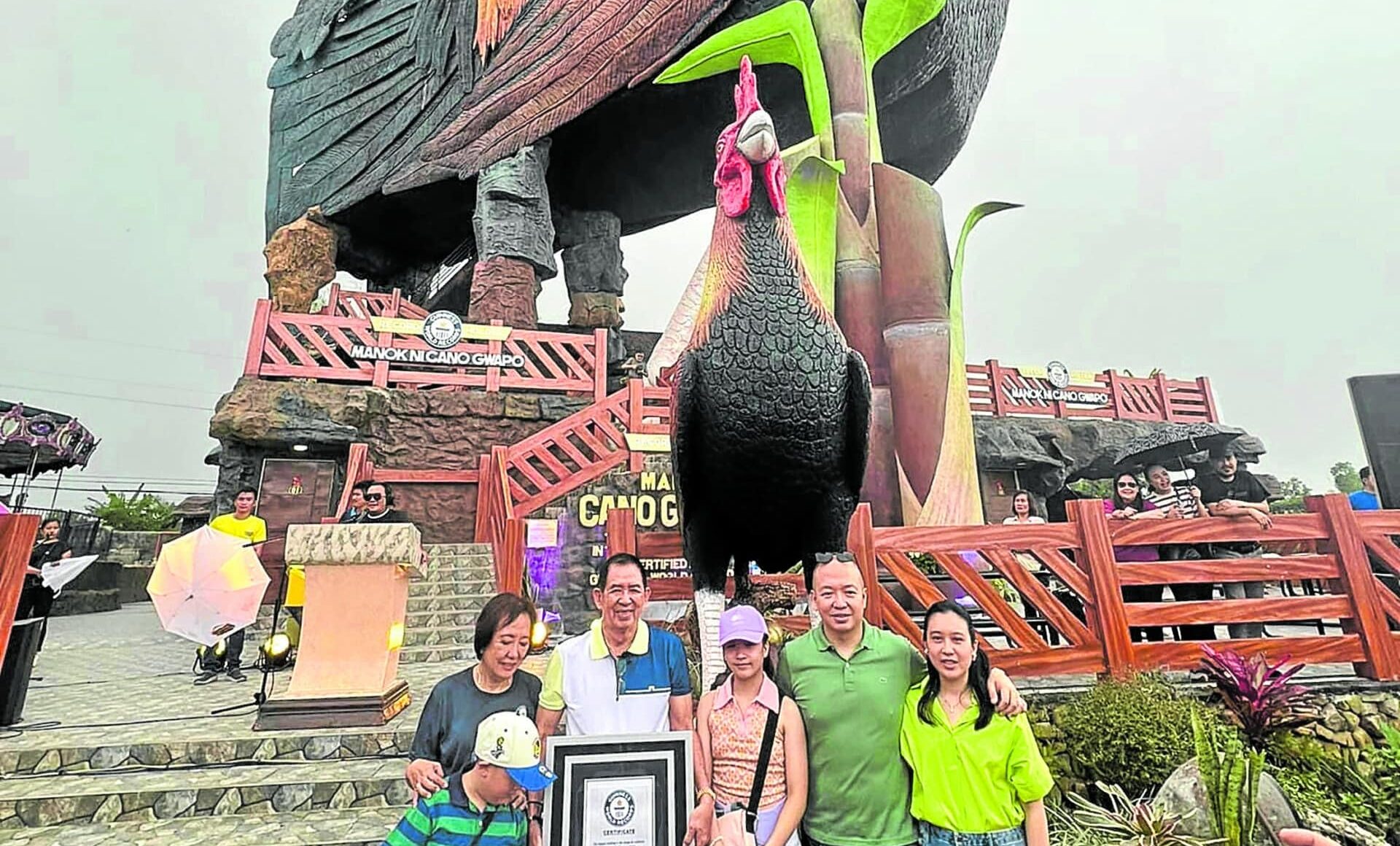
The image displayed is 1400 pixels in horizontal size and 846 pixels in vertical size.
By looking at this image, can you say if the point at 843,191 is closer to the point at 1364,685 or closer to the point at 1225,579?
the point at 1225,579

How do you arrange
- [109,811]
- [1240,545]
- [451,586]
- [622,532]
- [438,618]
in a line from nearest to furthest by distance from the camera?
[109,811], [622,532], [1240,545], [438,618], [451,586]

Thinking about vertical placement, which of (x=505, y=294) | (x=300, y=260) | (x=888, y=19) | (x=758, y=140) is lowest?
(x=758, y=140)

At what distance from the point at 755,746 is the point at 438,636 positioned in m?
5.06

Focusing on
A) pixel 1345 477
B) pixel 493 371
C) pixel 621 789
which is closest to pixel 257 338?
pixel 493 371

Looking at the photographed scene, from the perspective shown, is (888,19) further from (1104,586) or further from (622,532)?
(622,532)

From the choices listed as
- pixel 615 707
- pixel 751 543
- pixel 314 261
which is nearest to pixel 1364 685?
pixel 751 543

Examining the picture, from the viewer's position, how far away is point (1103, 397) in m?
11.8

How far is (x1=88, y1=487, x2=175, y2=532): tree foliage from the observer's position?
24.0 m

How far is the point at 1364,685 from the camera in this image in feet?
12.2

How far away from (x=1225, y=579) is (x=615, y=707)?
3.75 metres

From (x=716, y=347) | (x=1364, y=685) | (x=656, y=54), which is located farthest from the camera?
(x=656, y=54)

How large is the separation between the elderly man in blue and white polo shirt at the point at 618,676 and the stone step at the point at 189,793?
191 centimetres

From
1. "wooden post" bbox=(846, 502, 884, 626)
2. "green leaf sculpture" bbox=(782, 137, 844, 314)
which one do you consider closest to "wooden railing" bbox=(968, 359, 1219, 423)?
"green leaf sculpture" bbox=(782, 137, 844, 314)

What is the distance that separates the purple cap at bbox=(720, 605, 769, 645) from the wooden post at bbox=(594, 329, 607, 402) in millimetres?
8041
